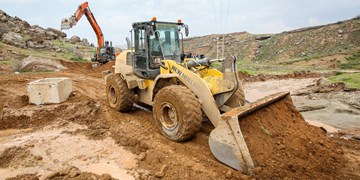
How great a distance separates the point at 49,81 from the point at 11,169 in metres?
4.62

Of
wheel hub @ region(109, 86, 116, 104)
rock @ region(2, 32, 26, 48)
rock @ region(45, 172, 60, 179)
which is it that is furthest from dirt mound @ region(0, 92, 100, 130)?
rock @ region(2, 32, 26, 48)

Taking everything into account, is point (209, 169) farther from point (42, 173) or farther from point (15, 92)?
point (15, 92)

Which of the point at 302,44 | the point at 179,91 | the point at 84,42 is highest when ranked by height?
the point at 84,42

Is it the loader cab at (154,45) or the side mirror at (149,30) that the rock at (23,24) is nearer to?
the loader cab at (154,45)

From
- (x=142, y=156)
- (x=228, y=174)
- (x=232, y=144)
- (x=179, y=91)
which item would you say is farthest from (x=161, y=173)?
(x=179, y=91)

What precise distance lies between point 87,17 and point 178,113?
16.6m

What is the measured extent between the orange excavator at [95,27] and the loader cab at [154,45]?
12662 millimetres

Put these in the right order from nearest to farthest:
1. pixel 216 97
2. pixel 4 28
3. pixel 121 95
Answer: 1. pixel 216 97
2. pixel 121 95
3. pixel 4 28

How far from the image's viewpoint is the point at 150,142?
5.50 meters

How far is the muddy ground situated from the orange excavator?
1161 centimetres

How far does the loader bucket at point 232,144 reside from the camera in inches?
163

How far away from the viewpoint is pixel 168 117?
5.72m

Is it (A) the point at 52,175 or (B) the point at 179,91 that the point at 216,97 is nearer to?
(B) the point at 179,91

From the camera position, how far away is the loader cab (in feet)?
21.8
